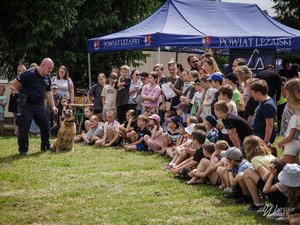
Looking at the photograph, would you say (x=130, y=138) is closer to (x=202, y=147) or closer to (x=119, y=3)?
(x=202, y=147)

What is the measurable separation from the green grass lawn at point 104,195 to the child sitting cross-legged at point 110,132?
203 cm

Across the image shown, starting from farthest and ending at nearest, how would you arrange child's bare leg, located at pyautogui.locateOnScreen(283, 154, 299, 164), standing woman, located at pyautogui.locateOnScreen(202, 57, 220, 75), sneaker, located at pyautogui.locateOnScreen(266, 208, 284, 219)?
standing woman, located at pyautogui.locateOnScreen(202, 57, 220, 75) → child's bare leg, located at pyautogui.locateOnScreen(283, 154, 299, 164) → sneaker, located at pyautogui.locateOnScreen(266, 208, 284, 219)

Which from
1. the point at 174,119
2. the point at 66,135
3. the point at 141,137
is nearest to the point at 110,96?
the point at 141,137

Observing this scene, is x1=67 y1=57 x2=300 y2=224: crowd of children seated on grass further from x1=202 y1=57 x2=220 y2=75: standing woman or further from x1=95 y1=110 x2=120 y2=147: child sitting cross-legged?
x1=202 y1=57 x2=220 y2=75: standing woman

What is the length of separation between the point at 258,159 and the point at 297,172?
0.94 m

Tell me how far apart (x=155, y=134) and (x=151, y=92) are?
1274mm

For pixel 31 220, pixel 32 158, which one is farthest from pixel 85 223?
pixel 32 158

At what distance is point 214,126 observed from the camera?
8.56 meters

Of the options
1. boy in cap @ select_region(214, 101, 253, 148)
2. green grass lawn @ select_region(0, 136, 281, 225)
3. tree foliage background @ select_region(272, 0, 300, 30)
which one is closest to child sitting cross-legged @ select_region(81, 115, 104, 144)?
green grass lawn @ select_region(0, 136, 281, 225)

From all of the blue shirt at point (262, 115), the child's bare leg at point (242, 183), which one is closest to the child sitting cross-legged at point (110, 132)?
the blue shirt at point (262, 115)

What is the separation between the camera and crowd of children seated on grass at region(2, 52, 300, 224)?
19.9ft

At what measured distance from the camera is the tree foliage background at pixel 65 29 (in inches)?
676

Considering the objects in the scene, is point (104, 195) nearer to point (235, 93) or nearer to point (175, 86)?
point (235, 93)

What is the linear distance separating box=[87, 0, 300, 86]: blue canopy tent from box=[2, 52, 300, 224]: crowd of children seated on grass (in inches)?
33.4
